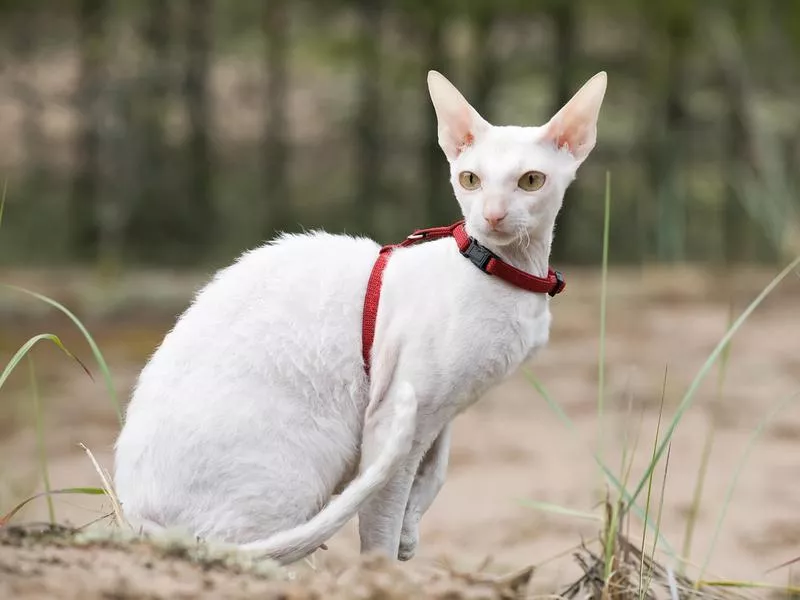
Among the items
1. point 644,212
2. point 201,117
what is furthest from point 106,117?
point 644,212

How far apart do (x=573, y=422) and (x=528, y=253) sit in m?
3.99

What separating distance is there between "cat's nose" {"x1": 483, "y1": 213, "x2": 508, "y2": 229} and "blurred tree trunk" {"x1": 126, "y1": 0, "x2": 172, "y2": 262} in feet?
36.8

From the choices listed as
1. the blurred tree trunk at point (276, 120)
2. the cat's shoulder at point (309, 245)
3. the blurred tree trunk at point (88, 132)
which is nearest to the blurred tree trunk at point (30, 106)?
the blurred tree trunk at point (88, 132)

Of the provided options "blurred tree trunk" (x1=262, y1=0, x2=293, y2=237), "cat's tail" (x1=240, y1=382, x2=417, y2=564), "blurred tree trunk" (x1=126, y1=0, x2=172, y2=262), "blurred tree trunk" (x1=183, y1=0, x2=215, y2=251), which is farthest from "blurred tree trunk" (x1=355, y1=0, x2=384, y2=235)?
"cat's tail" (x1=240, y1=382, x2=417, y2=564)

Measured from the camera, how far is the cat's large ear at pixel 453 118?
1875 mm

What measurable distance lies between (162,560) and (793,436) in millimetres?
4744

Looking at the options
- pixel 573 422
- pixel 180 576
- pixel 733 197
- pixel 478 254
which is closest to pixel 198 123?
pixel 733 197

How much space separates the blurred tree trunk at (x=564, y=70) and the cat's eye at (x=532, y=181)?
930 cm

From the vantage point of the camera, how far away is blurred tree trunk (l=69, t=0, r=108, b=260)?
12211 mm

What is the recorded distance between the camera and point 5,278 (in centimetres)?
852

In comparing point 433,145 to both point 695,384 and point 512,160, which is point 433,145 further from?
point 512,160

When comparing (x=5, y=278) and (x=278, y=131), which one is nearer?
(x=5, y=278)

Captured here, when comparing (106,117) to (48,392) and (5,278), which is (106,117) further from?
(48,392)

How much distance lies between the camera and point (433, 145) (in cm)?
1261
